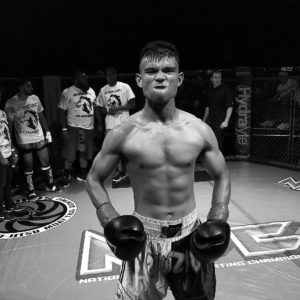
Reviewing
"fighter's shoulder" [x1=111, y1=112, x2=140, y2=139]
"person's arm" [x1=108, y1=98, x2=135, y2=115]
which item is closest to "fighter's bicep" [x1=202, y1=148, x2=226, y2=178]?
"fighter's shoulder" [x1=111, y1=112, x2=140, y2=139]

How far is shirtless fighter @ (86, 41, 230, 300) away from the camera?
5.31 ft

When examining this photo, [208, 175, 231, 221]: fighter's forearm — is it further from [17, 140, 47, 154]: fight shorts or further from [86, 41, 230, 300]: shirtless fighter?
[17, 140, 47, 154]: fight shorts

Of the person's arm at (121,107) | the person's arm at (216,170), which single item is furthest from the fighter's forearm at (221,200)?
the person's arm at (121,107)

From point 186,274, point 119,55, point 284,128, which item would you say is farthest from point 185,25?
point 186,274

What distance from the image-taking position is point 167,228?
1654 mm

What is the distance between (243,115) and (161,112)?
15.3 feet

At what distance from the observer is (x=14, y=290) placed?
8.23 ft

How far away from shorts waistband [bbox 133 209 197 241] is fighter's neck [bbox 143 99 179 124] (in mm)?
447

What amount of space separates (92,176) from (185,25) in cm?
855

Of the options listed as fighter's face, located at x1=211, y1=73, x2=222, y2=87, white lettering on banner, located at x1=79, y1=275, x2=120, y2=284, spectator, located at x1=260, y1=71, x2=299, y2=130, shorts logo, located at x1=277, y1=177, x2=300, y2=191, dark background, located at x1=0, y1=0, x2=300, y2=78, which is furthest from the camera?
dark background, located at x1=0, y1=0, x2=300, y2=78

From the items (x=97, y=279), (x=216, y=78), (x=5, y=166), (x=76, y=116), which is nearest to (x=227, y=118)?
(x=216, y=78)

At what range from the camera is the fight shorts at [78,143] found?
Result: 16.4 feet

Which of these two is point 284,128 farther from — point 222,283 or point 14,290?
point 14,290

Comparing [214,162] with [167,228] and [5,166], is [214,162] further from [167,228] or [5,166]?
[5,166]
